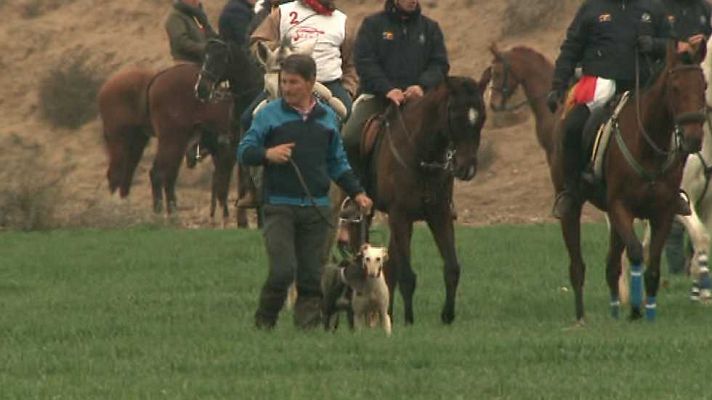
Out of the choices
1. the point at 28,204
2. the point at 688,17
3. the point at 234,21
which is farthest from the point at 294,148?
the point at 28,204

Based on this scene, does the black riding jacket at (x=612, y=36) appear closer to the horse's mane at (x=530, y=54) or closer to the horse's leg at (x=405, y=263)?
the horse's leg at (x=405, y=263)

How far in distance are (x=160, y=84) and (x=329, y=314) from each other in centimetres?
1710

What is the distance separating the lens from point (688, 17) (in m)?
21.7

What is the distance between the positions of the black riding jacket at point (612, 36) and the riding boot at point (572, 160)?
12.5 inches

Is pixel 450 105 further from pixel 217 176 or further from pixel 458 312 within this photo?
pixel 217 176

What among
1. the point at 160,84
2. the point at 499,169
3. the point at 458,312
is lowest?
the point at 499,169

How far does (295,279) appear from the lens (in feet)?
54.9

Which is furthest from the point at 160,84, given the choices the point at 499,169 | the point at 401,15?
the point at 401,15

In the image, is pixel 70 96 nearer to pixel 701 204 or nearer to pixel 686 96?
pixel 701 204

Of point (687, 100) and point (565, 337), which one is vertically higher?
point (687, 100)

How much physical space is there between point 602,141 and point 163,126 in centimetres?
1634

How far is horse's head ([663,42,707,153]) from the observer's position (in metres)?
17.5

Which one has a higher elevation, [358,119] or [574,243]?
[358,119]

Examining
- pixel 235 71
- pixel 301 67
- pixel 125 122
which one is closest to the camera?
pixel 301 67
